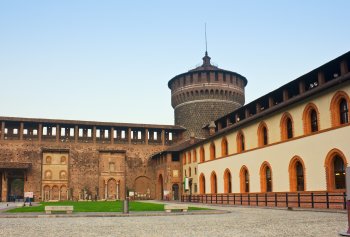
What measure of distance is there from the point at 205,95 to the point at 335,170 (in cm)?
3229

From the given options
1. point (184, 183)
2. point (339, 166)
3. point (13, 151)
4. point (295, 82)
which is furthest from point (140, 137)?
point (339, 166)

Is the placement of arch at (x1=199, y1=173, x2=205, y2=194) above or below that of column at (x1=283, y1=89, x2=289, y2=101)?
below

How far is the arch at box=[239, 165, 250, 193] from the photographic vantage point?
105 ft

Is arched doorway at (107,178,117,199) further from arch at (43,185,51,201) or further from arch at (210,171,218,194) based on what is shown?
arch at (210,171,218,194)

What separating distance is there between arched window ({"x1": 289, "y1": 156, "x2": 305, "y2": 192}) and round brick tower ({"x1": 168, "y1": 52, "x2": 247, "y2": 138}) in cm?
2782

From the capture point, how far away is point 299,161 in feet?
82.4

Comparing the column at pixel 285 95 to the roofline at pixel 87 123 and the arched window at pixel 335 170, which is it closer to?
the arched window at pixel 335 170

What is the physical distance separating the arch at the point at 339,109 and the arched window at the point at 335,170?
5.05ft

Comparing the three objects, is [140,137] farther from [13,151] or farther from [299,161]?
[299,161]

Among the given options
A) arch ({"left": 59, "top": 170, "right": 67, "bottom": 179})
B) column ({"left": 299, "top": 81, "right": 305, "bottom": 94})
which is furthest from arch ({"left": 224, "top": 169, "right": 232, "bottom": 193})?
arch ({"left": 59, "top": 170, "right": 67, "bottom": 179})

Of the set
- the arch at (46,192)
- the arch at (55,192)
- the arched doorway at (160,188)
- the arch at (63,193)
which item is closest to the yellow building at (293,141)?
the arched doorway at (160,188)

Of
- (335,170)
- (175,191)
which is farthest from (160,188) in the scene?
(335,170)

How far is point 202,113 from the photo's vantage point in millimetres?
53906

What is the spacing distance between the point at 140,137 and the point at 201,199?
16774 millimetres
